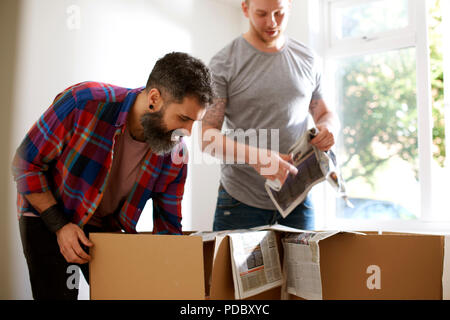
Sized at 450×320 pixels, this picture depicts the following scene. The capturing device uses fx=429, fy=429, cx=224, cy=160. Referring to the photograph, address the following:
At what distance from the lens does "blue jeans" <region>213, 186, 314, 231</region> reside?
1356 mm

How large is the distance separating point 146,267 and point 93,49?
4.21 feet

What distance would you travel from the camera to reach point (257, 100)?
139 centimetres

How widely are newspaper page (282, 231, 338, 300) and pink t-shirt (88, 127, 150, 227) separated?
0.44 metres

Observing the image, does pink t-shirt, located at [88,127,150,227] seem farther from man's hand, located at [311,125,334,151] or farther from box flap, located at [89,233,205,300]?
man's hand, located at [311,125,334,151]

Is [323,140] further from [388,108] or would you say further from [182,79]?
[388,108]

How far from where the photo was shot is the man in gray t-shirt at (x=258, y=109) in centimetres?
136

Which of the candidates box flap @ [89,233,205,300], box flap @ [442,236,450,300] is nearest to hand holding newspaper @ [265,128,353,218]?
box flap @ [442,236,450,300]

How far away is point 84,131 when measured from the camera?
3.36ft

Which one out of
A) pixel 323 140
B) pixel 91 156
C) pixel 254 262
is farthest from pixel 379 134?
pixel 91 156

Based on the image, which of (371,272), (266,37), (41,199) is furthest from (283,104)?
(41,199)

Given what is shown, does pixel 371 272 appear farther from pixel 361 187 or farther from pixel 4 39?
pixel 361 187

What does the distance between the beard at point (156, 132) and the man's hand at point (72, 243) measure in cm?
27

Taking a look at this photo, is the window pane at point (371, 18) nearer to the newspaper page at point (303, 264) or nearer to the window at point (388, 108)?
the window at point (388, 108)

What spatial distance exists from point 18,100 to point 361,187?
1.70 meters
